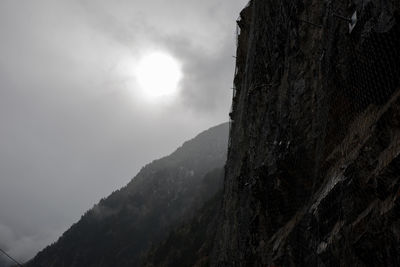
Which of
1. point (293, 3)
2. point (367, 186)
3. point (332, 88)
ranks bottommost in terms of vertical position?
point (367, 186)

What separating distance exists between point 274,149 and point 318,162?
3264 mm

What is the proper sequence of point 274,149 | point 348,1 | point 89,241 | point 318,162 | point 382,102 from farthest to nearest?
point 89,241
point 274,149
point 318,162
point 348,1
point 382,102

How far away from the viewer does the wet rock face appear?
6457 millimetres

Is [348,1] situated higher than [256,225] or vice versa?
[348,1]

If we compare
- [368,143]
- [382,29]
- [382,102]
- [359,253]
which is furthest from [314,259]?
[382,29]

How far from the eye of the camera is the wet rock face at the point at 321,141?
6457 mm

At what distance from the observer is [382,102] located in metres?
7.43

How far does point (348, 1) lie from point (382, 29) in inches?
94.8

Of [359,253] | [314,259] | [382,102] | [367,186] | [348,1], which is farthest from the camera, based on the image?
[348,1]

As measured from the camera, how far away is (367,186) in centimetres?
660

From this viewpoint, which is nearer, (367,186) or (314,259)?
(367,186)

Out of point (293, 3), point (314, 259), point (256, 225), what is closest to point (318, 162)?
point (314, 259)

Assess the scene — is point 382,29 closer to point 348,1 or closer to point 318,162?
point 348,1

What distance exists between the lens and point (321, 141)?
10.3 meters
